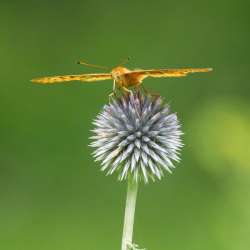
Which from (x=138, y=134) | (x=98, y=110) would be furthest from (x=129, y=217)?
(x=98, y=110)

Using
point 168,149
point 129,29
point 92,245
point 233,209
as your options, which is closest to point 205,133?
point 233,209

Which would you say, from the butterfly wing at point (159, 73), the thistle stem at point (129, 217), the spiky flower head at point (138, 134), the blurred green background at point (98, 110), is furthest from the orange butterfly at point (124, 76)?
the blurred green background at point (98, 110)

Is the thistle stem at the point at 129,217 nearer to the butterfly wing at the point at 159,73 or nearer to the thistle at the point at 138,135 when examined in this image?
the thistle at the point at 138,135

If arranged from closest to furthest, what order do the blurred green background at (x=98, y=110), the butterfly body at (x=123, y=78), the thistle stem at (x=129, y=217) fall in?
the thistle stem at (x=129, y=217) < the butterfly body at (x=123, y=78) < the blurred green background at (x=98, y=110)

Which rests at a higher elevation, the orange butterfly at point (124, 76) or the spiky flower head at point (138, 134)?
the orange butterfly at point (124, 76)

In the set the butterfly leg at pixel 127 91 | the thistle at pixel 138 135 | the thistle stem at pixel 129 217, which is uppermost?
the butterfly leg at pixel 127 91

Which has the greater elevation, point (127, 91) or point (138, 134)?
point (127, 91)

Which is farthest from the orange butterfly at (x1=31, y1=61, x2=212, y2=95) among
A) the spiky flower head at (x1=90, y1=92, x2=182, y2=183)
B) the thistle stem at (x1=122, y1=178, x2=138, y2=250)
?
the thistle stem at (x1=122, y1=178, x2=138, y2=250)

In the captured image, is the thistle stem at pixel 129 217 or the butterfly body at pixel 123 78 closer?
the thistle stem at pixel 129 217

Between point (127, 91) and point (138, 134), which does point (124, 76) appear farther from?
point (138, 134)
